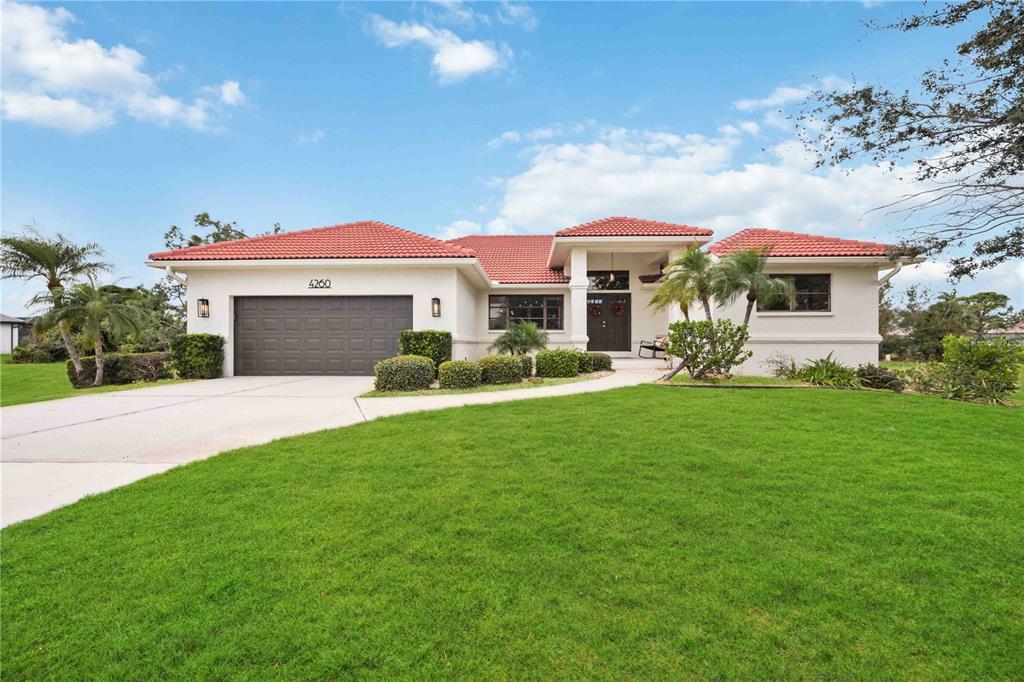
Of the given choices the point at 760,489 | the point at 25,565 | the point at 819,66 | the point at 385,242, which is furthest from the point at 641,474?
the point at 385,242

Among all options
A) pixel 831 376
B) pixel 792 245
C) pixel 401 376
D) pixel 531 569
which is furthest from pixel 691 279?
pixel 531 569

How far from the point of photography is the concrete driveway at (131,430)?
4328 millimetres

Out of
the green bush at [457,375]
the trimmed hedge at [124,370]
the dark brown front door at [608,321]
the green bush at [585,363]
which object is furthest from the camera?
the dark brown front door at [608,321]

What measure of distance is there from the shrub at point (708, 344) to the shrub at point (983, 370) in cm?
418

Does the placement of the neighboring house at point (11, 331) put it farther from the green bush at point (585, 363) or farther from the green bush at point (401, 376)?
the green bush at point (585, 363)

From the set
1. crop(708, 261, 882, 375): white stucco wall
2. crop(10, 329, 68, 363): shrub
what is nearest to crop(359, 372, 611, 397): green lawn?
crop(708, 261, 882, 375): white stucco wall

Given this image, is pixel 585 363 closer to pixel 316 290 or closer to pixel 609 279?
pixel 609 279

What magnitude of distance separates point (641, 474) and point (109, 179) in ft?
61.6

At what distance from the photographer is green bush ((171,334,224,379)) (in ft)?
43.1

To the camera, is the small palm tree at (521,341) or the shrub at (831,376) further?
the small palm tree at (521,341)

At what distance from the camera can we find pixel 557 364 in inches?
507

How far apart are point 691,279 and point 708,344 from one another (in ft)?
6.61

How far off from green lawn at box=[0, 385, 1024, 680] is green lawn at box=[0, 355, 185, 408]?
1036 cm

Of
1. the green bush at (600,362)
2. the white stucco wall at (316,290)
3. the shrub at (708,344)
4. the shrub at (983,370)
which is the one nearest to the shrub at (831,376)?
the shrub at (983,370)
